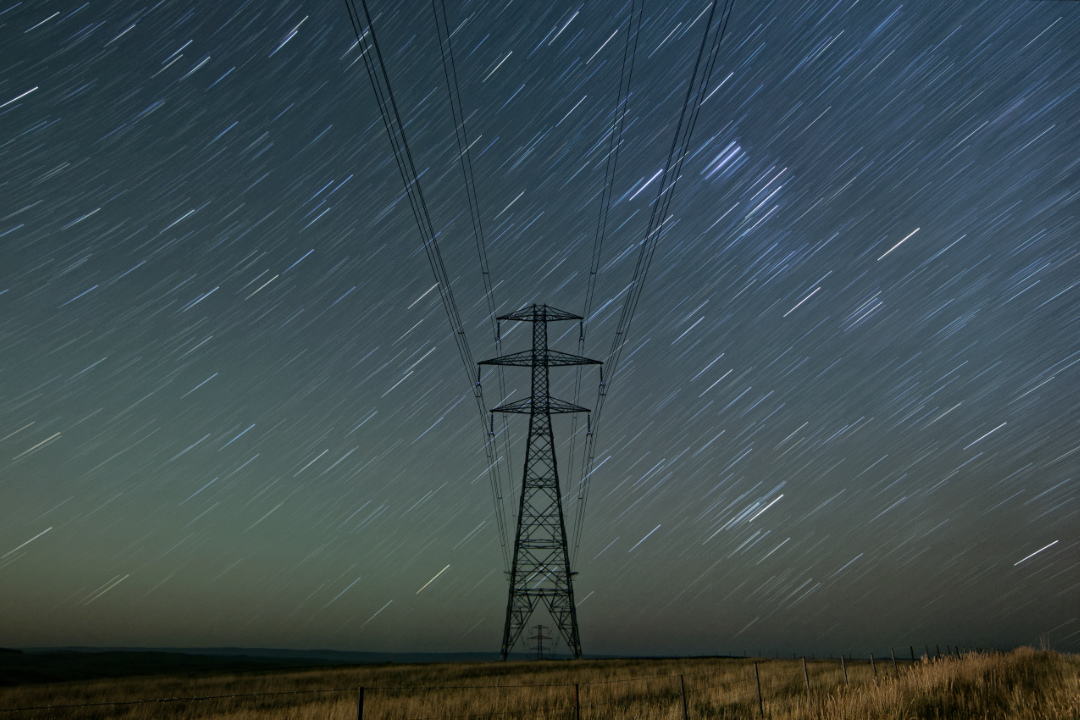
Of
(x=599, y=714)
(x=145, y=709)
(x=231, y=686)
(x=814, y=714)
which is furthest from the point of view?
(x=231, y=686)

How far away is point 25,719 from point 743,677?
25.8 m

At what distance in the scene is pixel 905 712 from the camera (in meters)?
13.6

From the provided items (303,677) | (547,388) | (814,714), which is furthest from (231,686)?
(814,714)

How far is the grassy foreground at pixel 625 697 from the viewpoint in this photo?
46.9ft

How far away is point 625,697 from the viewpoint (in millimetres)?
21156

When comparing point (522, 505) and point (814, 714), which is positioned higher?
point (522, 505)

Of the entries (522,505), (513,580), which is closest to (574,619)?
(513,580)

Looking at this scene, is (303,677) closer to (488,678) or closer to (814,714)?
(488,678)

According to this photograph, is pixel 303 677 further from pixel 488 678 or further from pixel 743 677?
pixel 743 677

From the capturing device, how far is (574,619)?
33281 millimetres

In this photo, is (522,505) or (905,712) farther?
(522,505)

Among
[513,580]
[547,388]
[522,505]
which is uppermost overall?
[547,388]

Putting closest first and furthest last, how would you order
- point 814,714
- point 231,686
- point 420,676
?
1. point 814,714
2. point 231,686
3. point 420,676

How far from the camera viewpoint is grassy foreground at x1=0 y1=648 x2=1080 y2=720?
14297 millimetres
